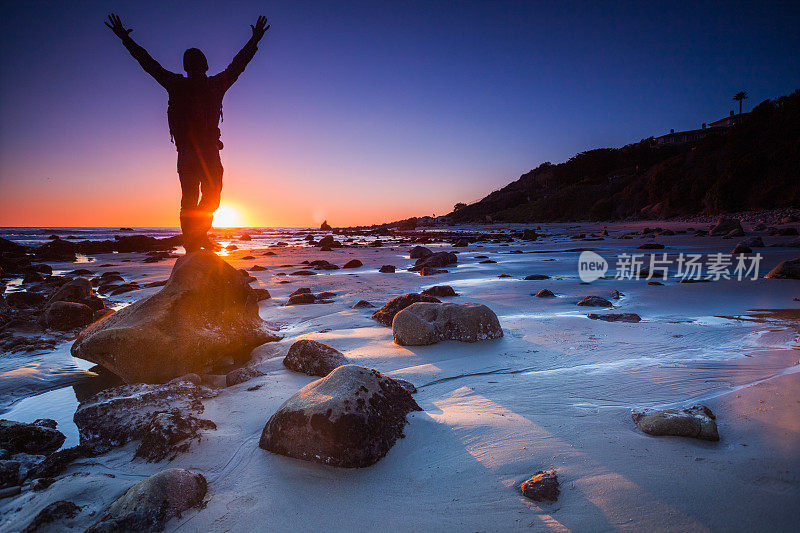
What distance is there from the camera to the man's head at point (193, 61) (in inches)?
195

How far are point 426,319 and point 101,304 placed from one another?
20.7ft

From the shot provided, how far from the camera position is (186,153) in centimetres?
504

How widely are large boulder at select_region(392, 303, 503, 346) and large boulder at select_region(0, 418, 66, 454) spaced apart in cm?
300

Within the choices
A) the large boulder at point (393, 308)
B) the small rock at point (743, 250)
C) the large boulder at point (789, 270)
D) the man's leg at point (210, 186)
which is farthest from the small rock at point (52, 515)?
the small rock at point (743, 250)

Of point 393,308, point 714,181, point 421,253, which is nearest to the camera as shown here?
point 393,308

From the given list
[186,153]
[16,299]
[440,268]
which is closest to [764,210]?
[440,268]

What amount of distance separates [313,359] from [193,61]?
14.0 ft

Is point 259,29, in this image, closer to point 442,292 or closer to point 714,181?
point 442,292

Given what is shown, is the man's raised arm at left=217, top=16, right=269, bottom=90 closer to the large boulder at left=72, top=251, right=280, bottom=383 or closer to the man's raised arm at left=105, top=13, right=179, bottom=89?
the man's raised arm at left=105, top=13, right=179, bottom=89

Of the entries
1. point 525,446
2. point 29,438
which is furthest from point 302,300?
point 525,446

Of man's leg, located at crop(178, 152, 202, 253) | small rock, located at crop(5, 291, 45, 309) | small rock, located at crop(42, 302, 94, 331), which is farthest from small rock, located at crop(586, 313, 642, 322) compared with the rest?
small rock, located at crop(5, 291, 45, 309)

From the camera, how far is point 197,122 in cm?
504

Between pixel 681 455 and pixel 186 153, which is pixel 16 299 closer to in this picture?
pixel 186 153

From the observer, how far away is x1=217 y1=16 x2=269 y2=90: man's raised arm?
5.10 metres
